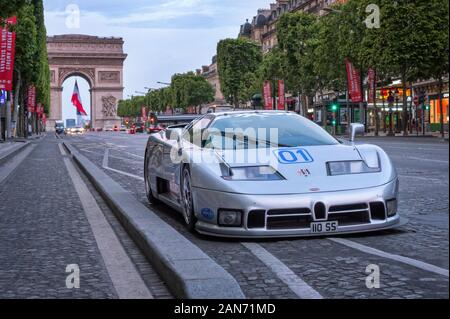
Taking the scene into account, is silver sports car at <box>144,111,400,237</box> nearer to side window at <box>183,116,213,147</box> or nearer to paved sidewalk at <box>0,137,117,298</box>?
side window at <box>183,116,213,147</box>

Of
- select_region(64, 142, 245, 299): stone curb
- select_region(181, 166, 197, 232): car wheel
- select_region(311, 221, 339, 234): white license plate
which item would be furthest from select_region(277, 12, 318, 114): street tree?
select_region(311, 221, 339, 234): white license plate

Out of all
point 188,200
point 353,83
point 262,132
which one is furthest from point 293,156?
point 353,83

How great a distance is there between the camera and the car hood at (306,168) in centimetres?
595

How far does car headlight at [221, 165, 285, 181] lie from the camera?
6.04 meters

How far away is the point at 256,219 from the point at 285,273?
1.13 meters

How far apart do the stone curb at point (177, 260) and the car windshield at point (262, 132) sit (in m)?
1.01

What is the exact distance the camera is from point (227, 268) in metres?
5.09

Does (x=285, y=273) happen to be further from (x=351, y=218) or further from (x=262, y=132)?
(x=262, y=132)

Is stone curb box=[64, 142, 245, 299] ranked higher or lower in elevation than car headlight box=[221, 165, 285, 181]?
lower

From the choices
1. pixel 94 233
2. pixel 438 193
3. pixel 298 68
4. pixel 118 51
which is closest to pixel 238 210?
pixel 94 233

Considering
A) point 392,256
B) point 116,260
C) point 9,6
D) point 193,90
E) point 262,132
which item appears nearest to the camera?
point 392,256

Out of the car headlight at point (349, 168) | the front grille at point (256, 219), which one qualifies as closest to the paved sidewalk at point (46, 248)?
the front grille at point (256, 219)

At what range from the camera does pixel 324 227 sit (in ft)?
19.6

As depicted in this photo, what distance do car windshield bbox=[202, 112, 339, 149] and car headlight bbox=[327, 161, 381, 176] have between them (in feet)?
1.90
